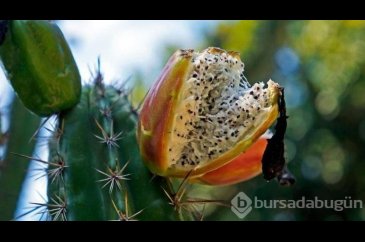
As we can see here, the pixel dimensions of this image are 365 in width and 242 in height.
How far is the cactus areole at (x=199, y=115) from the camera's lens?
1452mm

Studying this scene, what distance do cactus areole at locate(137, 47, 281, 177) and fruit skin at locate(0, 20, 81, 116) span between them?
0.21m

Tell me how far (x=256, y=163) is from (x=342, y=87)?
11.5ft

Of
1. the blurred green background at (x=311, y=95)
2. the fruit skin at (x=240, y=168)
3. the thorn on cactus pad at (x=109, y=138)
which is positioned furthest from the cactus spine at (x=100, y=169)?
the blurred green background at (x=311, y=95)

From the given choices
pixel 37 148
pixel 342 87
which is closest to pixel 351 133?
pixel 342 87

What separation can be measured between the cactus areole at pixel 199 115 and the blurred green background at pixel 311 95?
184cm

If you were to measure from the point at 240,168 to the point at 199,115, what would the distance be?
171 millimetres

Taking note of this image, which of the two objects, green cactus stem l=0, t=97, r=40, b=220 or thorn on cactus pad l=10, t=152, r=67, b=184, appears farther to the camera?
green cactus stem l=0, t=97, r=40, b=220

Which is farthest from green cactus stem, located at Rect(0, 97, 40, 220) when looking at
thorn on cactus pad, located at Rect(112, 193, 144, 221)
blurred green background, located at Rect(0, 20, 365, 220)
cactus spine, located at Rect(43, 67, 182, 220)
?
blurred green background, located at Rect(0, 20, 365, 220)

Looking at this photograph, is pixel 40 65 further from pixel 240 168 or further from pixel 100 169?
pixel 240 168

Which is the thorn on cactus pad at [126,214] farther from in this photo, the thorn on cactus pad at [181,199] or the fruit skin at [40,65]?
the fruit skin at [40,65]

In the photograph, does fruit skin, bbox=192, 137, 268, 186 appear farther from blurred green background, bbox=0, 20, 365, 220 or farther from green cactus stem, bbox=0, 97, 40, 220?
blurred green background, bbox=0, 20, 365, 220

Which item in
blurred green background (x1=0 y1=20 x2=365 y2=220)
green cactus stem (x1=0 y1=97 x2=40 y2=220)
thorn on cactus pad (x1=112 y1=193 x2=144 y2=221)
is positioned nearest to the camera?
thorn on cactus pad (x1=112 y1=193 x2=144 y2=221)

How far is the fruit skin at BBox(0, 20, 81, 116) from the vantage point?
1.56 m
